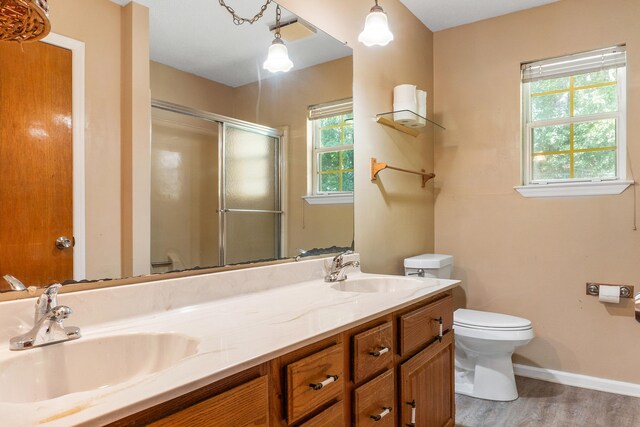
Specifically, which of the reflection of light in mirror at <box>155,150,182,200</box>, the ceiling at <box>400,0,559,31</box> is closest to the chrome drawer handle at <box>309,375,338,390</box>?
the reflection of light in mirror at <box>155,150,182,200</box>

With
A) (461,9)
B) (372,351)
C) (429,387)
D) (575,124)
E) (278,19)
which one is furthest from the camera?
(461,9)

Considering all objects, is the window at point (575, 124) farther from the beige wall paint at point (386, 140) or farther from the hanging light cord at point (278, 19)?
the hanging light cord at point (278, 19)

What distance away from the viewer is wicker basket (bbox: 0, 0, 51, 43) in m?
0.86

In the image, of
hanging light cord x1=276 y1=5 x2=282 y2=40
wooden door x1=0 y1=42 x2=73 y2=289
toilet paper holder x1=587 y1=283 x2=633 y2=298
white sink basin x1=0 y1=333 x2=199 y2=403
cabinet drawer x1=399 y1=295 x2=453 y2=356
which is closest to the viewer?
white sink basin x1=0 y1=333 x2=199 y2=403

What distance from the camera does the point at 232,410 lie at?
2.71 ft

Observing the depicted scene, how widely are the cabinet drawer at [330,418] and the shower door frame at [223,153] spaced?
67 cm

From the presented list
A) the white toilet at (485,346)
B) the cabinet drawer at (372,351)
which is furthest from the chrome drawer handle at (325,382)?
the white toilet at (485,346)

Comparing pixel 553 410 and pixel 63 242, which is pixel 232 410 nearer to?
pixel 63 242

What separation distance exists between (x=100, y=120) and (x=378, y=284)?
53.9 inches

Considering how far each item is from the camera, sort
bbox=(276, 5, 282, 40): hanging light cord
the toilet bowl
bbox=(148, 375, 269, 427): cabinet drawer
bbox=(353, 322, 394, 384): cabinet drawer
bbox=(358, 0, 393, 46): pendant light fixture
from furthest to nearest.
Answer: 1. the toilet bowl
2. bbox=(358, 0, 393, 46): pendant light fixture
3. bbox=(276, 5, 282, 40): hanging light cord
4. bbox=(353, 322, 394, 384): cabinet drawer
5. bbox=(148, 375, 269, 427): cabinet drawer

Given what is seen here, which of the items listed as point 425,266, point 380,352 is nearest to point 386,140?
point 425,266

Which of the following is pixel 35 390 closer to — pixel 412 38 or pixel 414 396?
pixel 414 396

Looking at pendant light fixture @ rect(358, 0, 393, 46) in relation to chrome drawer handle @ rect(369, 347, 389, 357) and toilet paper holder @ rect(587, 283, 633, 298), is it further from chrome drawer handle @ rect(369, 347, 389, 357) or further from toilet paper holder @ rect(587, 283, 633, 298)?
toilet paper holder @ rect(587, 283, 633, 298)

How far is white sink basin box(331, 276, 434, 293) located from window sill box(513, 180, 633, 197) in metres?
1.32
